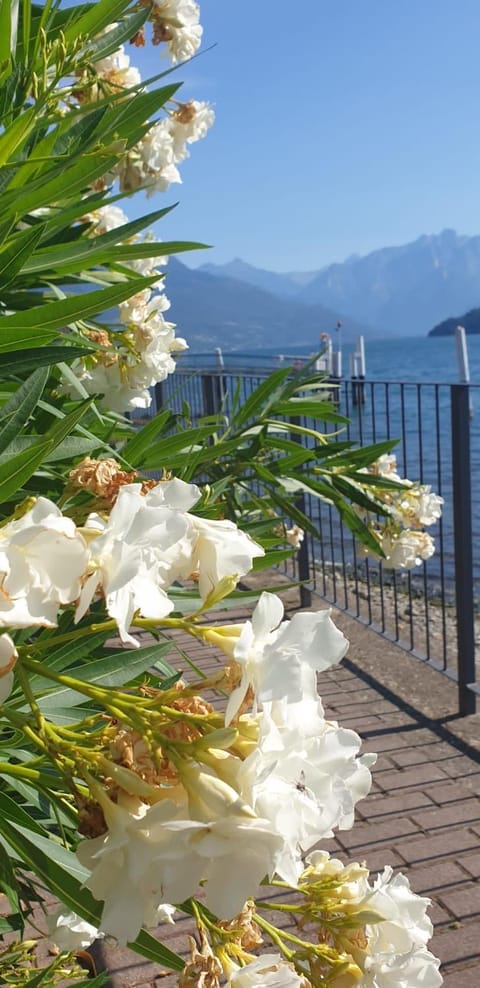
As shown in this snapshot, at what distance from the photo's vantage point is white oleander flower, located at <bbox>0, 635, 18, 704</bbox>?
453 millimetres

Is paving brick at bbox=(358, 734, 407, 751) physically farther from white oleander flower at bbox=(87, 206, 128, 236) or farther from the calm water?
white oleander flower at bbox=(87, 206, 128, 236)

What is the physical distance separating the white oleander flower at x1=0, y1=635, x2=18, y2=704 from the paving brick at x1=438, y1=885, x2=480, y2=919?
2.45m

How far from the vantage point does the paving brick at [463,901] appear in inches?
102

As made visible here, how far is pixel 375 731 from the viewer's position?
387 centimetres

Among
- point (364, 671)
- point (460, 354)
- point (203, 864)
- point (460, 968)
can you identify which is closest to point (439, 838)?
point (460, 968)

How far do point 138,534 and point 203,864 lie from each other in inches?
6.8

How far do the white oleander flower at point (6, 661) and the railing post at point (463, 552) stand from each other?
11.3 feet

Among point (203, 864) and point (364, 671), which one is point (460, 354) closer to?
point (364, 671)

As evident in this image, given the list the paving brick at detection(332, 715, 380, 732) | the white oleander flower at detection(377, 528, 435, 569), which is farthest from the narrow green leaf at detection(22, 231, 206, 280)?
the paving brick at detection(332, 715, 380, 732)

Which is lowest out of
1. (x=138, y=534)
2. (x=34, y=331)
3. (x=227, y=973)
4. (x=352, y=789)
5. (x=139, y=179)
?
(x=227, y=973)

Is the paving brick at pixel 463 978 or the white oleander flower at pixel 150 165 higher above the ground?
the white oleander flower at pixel 150 165

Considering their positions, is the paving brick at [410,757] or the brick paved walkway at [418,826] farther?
the paving brick at [410,757]

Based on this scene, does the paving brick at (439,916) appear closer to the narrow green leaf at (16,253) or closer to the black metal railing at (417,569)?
the black metal railing at (417,569)

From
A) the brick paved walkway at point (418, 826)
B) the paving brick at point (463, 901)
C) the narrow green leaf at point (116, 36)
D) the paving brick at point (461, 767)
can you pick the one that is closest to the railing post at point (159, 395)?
the brick paved walkway at point (418, 826)
